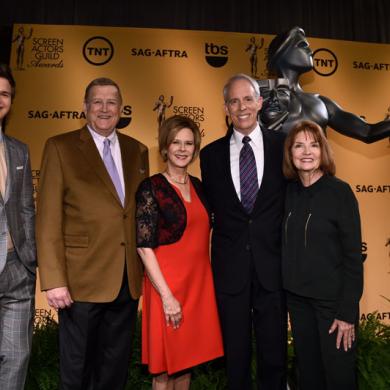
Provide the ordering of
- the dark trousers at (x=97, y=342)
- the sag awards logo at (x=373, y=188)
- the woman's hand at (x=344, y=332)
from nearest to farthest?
the woman's hand at (x=344, y=332) → the dark trousers at (x=97, y=342) → the sag awards logo at (x=373, y=188)

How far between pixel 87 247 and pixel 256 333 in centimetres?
87

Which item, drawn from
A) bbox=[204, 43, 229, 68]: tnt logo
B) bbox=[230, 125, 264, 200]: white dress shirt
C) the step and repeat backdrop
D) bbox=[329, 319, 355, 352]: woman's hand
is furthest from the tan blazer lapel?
bbox=[204, 43, 229, 68]: tnt logo

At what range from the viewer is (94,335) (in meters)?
1.99

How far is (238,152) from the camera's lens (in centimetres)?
212

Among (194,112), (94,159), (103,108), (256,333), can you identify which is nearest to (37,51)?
(194,112)

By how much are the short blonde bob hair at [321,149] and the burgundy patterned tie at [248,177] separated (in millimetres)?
151

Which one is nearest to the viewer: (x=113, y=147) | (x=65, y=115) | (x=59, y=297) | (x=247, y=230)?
(x=59, y=297)

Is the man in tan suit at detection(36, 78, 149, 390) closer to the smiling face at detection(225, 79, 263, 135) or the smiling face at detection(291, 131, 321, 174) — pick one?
the smiling face at detection(225, 79, 263, 135)

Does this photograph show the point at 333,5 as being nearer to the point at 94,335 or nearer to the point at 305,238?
the point at 305,238

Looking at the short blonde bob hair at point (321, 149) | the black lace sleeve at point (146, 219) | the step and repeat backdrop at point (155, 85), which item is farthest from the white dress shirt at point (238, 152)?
the step and repeat backdrop at point (155, 85)

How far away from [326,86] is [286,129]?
2.13 m

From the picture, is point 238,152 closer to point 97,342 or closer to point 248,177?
point 248,177

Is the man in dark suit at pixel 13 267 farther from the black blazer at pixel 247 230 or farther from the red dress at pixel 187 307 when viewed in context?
the black blazer at pixel 247 230

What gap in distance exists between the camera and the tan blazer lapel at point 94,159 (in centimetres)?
196
